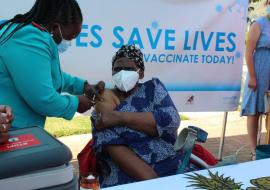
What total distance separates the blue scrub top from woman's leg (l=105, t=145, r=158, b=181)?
1.16ft

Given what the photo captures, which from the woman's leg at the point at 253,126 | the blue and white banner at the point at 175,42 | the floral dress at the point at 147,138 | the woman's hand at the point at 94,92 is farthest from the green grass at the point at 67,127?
the floral dress at the point at 147,138

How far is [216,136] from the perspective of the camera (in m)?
5.19

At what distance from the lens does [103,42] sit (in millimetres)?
3275

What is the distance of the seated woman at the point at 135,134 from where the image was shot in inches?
80.7

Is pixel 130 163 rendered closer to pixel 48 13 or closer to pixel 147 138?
pixel 147 138

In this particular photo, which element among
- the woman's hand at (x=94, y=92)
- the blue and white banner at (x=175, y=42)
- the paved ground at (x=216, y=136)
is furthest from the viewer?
the paved ground at (x=216, y=136)

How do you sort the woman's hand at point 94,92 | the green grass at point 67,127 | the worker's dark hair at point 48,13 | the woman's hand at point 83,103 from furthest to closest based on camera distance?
the green grass at point 67,127 < the woman's hand at point 94,92 < the woman's hand at point 83,103 < the worker's dark hair at point 48,13

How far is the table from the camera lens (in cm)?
148

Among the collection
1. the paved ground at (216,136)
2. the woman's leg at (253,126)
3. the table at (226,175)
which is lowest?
the paved ground at (216,136)

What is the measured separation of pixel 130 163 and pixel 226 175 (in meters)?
0.55

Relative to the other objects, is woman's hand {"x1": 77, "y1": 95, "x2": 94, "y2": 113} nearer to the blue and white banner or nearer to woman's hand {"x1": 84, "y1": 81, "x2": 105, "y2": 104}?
woman's hand {"x1": 84, "y1": 81, "x2": 105, "y2": 104}

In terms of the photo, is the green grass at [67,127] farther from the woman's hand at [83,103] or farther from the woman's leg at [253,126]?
the woman's hand at [83,103]

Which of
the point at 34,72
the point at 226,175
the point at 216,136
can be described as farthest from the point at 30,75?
the point at 216,136

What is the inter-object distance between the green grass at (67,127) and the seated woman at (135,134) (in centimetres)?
282
